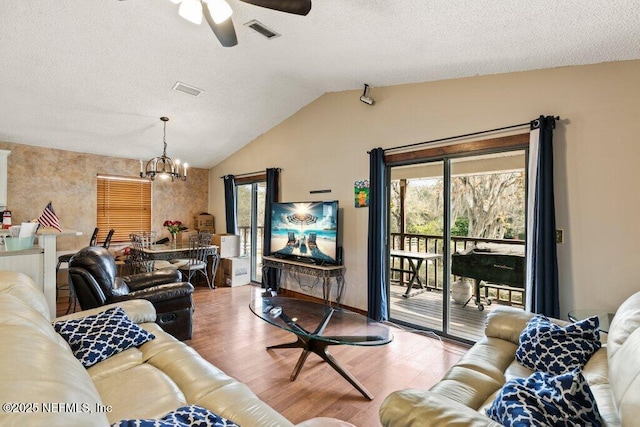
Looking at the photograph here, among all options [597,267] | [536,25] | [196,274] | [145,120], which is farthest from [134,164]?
[597,267]

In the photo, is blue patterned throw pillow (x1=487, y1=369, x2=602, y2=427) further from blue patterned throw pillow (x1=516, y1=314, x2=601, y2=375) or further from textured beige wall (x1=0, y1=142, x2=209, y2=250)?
textured beige wall (x1=0, y1=142, x2=209, y2=250)

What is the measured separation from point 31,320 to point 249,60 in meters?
3.05

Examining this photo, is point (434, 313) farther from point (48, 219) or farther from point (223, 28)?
point (48, 219)

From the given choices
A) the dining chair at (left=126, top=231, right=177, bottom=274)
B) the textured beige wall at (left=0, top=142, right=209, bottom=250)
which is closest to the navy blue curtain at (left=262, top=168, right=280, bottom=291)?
the dining chair at (left=126, top=231, right=177, bottom=274)

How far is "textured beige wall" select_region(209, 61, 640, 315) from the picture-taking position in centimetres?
253

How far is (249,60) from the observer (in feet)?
11.5

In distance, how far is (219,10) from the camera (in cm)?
194

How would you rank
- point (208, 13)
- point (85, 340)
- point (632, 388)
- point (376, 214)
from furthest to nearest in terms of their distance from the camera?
point (376, 214) < point (208, 13) < point (85, 340) < point (632, 388)

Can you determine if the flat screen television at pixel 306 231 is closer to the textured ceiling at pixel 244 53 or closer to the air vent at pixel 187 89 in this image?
the textured ceiling at pixel 244 53

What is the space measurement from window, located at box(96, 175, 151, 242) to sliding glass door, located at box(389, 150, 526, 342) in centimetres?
477

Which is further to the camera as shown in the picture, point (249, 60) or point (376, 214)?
point (376, 214)

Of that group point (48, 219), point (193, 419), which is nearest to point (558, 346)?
point (193, 419)

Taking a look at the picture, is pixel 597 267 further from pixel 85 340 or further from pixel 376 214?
pixel 85 340

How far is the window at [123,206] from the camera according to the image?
5668 millimetres
